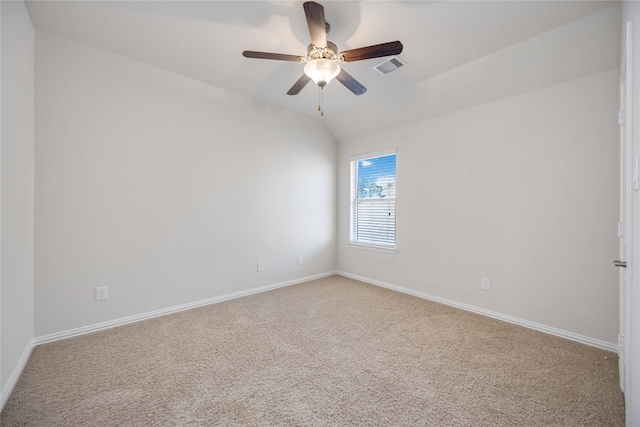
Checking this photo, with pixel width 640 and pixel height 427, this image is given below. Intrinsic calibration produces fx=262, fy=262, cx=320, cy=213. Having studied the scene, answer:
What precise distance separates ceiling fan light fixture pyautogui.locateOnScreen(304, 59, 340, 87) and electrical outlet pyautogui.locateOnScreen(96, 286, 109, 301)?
2.70 metres

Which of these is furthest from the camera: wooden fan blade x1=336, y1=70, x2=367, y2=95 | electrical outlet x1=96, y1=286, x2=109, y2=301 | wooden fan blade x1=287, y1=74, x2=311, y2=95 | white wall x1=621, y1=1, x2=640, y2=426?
electrical outlet x1=96, y1=286, x2=109, y2=301

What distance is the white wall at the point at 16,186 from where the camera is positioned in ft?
5.25

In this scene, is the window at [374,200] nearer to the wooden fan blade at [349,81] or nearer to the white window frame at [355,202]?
the white window frame at [355,202]

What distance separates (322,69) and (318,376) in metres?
2.18

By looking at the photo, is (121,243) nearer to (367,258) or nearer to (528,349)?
(367,258)

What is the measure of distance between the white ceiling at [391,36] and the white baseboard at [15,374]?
8.41ft

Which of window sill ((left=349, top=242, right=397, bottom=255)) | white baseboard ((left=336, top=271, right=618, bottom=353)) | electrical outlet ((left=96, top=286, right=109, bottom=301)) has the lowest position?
white baseboard ((left=336, top=271, right=618, bottom=353))

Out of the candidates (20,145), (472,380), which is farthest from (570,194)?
(20,145)

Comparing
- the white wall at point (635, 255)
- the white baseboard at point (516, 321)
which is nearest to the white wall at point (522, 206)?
the white baseboard at point (516, 321)

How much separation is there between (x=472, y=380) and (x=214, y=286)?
2.75m

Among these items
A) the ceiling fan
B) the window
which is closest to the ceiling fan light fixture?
the ceiling fan

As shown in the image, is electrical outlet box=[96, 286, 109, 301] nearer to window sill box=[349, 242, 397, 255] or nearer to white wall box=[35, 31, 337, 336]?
white wall box=[35, 31, 337, 336]

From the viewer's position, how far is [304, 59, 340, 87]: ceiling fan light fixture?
1.91 metres

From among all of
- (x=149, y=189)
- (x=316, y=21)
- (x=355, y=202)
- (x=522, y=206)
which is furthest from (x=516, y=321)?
(x=149, y=189)
